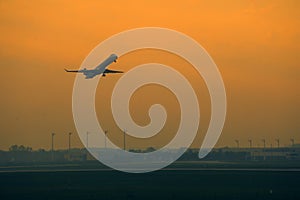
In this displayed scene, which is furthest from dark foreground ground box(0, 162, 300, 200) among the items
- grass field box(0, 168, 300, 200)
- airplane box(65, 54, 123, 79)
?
airplane box(65, 54, 123, 79)

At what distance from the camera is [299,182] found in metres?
128

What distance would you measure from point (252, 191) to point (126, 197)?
20.0 meters

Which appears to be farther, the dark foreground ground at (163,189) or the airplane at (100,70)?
the airplane at (100,70)

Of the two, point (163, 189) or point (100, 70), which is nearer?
point (163, 189)

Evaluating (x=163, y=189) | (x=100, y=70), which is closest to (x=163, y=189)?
(x=163, y=189)

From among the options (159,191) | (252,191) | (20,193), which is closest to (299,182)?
(252,191)

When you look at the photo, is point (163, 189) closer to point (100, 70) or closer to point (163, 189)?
point (163, 189)

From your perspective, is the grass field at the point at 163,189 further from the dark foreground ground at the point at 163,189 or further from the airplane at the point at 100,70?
the airplane at the point at 100,70

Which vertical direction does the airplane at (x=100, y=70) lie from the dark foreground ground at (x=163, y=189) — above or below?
above

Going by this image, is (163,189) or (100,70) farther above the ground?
(100,70)

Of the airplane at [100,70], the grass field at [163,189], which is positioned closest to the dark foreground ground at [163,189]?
the grass field at [163,189]

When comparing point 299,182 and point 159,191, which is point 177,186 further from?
point 299,182

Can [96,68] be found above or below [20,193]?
above

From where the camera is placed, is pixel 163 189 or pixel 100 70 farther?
pixel 100 70
